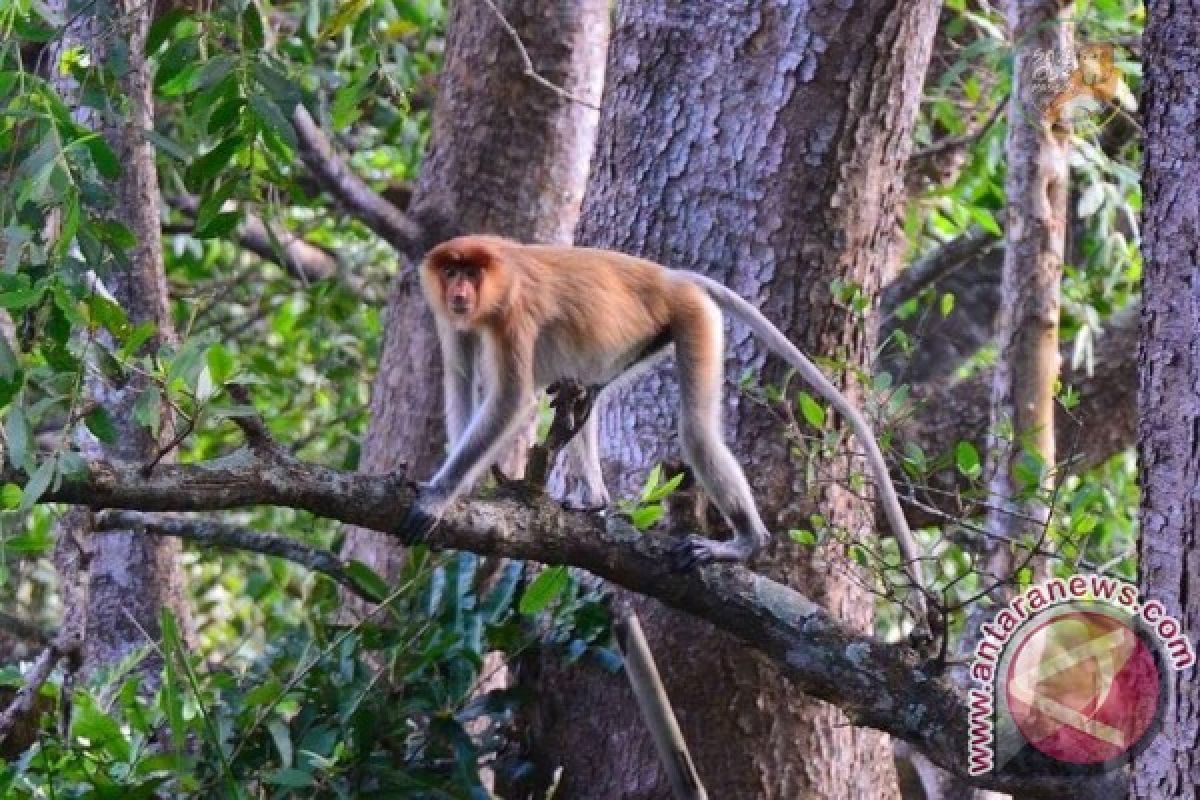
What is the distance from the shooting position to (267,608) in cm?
674

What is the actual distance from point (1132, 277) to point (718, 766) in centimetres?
304

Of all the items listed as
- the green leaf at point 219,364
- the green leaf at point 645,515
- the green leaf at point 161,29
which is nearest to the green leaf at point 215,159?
the green leaf at point 161,29

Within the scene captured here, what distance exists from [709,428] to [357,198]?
2080 mm

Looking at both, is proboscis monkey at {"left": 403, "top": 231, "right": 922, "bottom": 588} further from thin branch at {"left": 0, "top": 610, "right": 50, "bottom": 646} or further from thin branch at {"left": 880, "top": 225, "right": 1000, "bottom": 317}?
thin branch at {"left": 880, "top": 225, "right": 1000, "bottom": 317}

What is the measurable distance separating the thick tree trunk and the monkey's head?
1717 mm

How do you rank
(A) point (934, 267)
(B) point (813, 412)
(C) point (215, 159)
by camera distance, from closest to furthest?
(C) point (215, 159)
(B) point (813, 412)
(A) point (934, 267)

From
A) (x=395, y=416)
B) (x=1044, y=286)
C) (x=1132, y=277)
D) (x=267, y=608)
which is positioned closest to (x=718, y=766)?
(x=1044, y=286)

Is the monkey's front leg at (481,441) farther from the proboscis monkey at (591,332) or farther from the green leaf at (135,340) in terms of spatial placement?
the green leaf at (135,340)

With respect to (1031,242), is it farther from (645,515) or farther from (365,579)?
(365,579)

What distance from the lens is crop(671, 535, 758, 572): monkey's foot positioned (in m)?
3.94

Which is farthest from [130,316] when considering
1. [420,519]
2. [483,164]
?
[483,164]

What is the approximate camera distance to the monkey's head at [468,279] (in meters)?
4.50

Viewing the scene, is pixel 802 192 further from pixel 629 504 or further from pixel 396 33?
pixel 396 33

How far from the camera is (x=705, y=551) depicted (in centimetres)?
408
